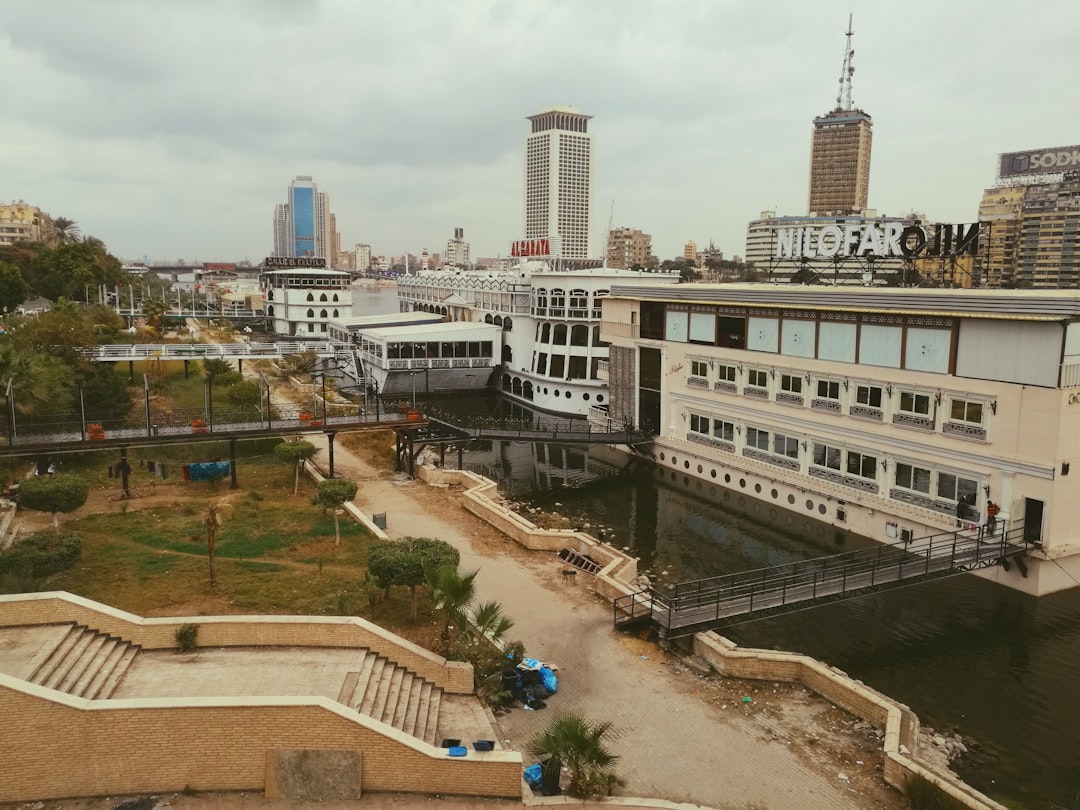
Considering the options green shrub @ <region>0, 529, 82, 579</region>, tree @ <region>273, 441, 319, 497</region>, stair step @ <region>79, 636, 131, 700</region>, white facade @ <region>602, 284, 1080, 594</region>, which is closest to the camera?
stair step @ <region>79, 636, 131, 700</region>

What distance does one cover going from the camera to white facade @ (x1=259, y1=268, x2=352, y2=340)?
332 ft

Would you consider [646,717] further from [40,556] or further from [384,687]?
[40,556]

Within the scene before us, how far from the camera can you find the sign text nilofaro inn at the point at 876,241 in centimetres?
3541

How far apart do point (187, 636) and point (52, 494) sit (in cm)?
1011

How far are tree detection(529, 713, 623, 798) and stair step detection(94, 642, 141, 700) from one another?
904 cm

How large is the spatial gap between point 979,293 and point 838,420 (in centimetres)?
812

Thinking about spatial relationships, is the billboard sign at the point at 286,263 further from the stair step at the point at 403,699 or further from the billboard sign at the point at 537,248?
the stair step at the point at 403,699

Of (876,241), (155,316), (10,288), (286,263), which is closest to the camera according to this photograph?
(876,241)

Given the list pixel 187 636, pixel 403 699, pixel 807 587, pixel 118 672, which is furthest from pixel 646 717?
pixel 118 672

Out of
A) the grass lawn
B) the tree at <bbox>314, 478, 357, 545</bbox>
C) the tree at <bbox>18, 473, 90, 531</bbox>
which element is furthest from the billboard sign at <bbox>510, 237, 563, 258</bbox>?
the tree at <bbox>18, 473, 90, 531</bbox>

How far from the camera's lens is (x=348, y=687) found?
17.0 metres

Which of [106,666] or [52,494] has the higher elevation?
[52,494]

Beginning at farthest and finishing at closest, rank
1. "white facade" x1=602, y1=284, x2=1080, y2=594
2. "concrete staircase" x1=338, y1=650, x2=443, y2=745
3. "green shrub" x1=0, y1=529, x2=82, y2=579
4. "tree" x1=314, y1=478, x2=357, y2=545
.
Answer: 1. "tree" x1=314, y1=478, x2=357, y2=545
2. "white facade" x1=602, y1=284, x2=1080, y2=594
3. "green shrub" x1=0, y1=529, x2=82, y2=579
4. "concrete staircase" x1=338, y1=650, x2=443, y2=745

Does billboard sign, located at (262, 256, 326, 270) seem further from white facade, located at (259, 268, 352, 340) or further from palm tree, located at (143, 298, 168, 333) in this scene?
palm tree, located at (143, 298, 168, 333)
